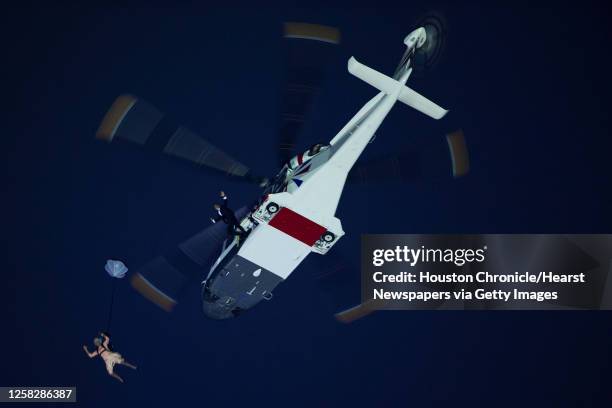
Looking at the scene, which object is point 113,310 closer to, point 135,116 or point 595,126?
point 135,116

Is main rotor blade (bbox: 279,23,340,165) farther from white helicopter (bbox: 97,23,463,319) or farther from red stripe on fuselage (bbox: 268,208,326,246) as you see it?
red stripe on fuselage (bbox: 268,208,326,246)

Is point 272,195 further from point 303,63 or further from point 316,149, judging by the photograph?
point 303,63

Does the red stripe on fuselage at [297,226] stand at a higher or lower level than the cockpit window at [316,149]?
lower

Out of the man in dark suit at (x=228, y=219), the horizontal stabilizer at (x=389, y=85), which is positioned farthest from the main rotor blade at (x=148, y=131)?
the horizontal stabilizer at (x=389, y=85)

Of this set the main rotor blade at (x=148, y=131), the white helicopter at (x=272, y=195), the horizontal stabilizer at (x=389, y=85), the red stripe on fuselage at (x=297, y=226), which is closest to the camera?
the main rotor blade at (x=148, y=131)

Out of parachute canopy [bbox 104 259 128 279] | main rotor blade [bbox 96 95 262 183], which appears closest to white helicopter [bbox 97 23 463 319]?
main rotor blade [bbox 96 95 262 183]

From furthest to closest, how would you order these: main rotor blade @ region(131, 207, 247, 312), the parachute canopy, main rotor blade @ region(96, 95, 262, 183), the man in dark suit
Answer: the parachute canopy < the man in dark suit < main rotor blade @ region(131, 207, 247, 312) < main rotor blade @ region(96, 95, 262, 183)

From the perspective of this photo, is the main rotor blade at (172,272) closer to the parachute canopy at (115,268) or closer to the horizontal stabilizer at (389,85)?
the parachute canopy at (115,268)
